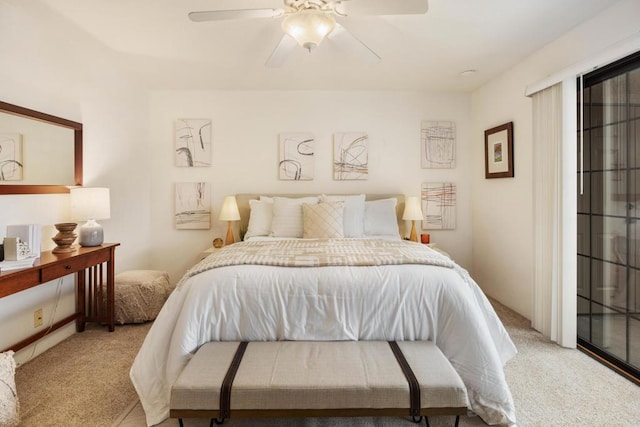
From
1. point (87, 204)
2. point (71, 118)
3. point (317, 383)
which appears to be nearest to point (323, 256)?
point (317, 383)

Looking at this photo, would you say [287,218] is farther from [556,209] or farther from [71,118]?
[556,209]

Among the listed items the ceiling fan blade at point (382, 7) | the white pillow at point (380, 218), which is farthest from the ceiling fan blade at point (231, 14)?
the white pillow at point (380, 218)

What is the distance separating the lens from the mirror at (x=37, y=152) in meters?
2.27

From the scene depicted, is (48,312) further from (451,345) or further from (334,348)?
(451,345)

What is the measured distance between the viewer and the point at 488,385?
67.9 inches

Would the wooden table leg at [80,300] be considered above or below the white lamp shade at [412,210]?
below

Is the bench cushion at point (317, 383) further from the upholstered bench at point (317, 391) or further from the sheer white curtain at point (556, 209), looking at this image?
the sheer white curtain at point (556, 209)

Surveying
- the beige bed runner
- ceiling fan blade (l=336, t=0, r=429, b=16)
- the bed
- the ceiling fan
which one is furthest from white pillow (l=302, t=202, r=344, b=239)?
ceiling fan blade (l=336, t=0, r=429, b=16)

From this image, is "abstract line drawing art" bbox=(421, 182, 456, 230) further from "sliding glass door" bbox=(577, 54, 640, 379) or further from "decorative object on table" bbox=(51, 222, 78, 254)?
"decorative object on table" bbox=(51, 222, 78, 254)

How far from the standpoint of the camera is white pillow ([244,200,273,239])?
144 inches

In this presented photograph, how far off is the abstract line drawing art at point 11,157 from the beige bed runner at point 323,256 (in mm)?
1434

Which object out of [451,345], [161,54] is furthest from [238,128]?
[451,345]

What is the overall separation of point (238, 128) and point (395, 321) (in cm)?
318

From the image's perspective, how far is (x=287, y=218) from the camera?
359 cm
